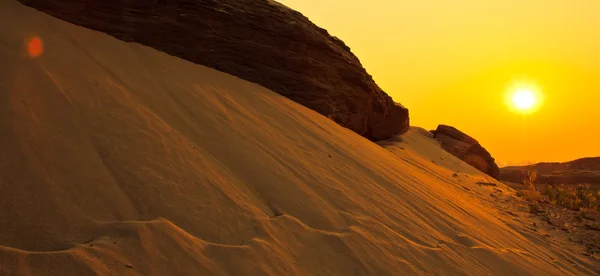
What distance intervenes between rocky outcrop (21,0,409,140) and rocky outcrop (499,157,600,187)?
14438 mm

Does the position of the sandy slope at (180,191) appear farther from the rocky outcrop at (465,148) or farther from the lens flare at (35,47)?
the rocky outcrop at (465,148)

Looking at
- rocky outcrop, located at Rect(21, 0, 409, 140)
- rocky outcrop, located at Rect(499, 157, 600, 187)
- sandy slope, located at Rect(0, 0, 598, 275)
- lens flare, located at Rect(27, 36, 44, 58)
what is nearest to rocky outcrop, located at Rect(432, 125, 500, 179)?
rocky outcrop, located at Rect(21, 0, 409, 140)

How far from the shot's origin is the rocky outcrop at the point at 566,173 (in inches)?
795

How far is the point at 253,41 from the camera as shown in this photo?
7449mm

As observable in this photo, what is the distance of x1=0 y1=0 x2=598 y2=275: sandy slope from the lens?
215 centimetres

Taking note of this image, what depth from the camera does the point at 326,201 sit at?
354cm

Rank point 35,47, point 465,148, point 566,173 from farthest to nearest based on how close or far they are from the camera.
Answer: point 566,173 < point 465,148 < point 35,47

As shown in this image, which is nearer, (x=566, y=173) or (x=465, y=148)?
(x=465, y=148)

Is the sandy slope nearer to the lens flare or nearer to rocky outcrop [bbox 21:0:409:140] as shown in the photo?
the lens flare

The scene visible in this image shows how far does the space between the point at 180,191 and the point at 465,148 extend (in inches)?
562

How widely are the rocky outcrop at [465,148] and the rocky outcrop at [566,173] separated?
587cm

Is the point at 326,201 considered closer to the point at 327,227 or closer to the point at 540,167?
the point at 327,227

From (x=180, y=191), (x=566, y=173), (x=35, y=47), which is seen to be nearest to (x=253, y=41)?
(x=35, y=47)

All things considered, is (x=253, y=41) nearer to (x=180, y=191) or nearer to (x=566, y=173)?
(x=180, y=191)
